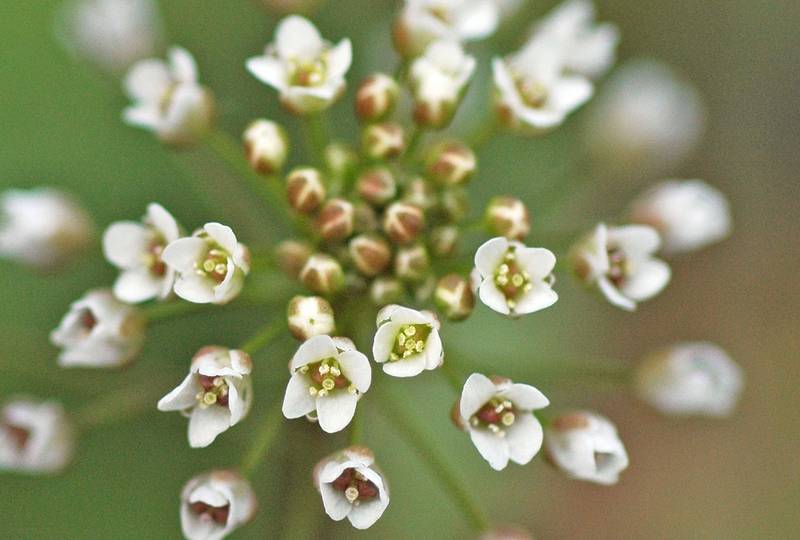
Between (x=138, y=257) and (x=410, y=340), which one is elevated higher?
(x=138, y=257)

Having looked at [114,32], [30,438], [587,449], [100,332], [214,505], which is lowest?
[214,505]

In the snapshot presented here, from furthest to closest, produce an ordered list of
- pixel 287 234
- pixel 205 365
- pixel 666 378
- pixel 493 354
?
1. pixel 493 354
2. pixel 287 234
3. pixel 666 378
4. pixel 205 365

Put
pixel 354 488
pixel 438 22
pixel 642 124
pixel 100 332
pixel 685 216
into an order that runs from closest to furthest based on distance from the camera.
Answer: pixel 354 488
pixel 100 332
pixel 438 22
pixel 685 216
pixel 642 124

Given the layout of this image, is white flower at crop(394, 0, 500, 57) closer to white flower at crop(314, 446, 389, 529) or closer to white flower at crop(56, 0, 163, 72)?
white flower at crop(56, 0, 163, 72)

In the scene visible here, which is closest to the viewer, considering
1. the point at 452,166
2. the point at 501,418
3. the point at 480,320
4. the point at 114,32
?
the point at 501,418

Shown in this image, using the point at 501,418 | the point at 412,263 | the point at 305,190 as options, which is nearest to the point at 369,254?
the point at 412,263

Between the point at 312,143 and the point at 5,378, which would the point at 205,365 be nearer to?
the point at 312,143

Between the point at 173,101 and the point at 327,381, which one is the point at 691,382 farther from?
the point at 173,101

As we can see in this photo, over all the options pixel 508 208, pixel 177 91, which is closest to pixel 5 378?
pixel 177 91

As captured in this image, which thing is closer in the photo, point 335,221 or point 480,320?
point 335,221
